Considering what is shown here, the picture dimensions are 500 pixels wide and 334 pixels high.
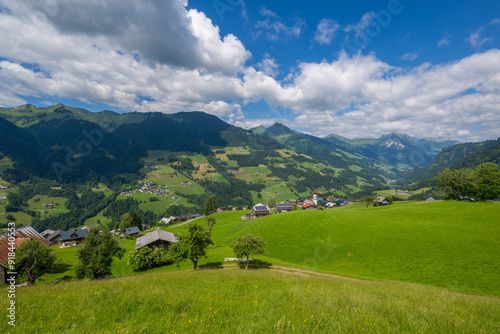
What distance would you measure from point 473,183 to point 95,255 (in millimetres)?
111090

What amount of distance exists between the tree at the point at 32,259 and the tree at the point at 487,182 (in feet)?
388

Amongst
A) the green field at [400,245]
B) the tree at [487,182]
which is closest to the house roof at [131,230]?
the green field at [400,245]

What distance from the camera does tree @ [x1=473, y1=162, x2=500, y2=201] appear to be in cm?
6431

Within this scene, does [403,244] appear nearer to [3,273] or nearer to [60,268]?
[3,273]

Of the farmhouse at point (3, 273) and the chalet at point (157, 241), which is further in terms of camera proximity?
the chalet at point (157, 241)

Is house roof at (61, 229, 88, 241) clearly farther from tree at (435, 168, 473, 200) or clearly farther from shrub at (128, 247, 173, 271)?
tree at (435, 168, 473, 200)

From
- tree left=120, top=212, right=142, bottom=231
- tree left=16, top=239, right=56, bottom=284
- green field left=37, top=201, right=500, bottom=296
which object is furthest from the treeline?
tree left=120, top=212, right=142, bottom=231

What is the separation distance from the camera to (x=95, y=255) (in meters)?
34.2

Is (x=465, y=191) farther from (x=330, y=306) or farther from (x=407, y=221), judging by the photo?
(x=330, y=306)

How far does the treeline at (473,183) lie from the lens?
65.1 meters

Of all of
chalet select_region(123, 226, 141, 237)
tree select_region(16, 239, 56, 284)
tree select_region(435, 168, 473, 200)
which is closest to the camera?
tree select_region(16, 239, 56, 284)

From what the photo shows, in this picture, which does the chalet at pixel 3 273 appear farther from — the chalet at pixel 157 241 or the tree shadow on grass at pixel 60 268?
the chalet at pixel 157 241

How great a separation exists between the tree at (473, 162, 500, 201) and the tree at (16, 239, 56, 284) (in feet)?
388

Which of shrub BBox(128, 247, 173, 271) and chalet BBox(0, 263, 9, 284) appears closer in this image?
chalet BBox(0, 263, 9, 284)
